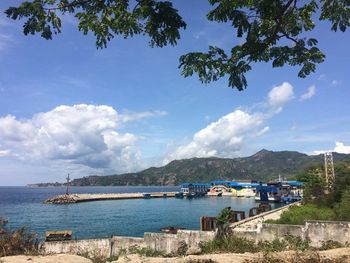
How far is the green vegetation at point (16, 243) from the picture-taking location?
14.7 meters

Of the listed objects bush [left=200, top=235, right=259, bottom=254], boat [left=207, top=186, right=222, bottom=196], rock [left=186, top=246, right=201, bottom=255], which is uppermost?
bush [left=200, top=235, right=259, bottom=254]

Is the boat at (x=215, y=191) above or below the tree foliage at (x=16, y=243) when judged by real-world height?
below

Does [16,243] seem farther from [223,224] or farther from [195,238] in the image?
[223,224]

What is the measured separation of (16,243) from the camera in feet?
50.7

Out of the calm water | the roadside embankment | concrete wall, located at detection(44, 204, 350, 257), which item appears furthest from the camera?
the calm water

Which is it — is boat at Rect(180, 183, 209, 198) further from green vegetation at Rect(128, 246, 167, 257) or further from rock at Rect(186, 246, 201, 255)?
rock at Rect(186, 246, 201, 255)

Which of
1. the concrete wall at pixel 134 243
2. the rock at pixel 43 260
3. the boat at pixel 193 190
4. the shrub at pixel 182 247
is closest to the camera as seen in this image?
the rock at pixel 43 260

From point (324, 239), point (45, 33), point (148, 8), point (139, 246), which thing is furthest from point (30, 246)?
point (324, 239)

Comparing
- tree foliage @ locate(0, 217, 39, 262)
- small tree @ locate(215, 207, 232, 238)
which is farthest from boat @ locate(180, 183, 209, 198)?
tree foliage @ locate(0, 217, 39, 262)

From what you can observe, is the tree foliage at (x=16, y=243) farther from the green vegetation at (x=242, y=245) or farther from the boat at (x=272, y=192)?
the boat at (x=272, y=192)

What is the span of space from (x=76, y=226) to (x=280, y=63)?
52.6 m

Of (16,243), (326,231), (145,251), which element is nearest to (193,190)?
(145,251)

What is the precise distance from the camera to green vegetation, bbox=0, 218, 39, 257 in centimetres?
1468

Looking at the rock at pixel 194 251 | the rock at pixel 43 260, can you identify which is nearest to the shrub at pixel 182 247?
the rock at pixel 194 251
